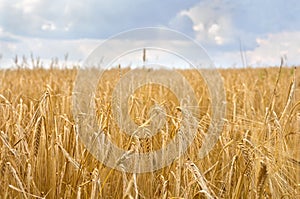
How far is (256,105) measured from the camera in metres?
2.72

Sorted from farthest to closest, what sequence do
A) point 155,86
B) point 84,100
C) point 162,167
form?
point 155,86 < point 84,100 < point 162,167

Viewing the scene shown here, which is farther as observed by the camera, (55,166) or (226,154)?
(226,154)

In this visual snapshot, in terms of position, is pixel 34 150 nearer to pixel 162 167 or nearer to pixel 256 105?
pixel 162 167

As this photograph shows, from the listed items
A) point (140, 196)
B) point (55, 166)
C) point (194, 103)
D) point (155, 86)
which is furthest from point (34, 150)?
point (155, 86)

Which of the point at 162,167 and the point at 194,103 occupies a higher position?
the point at 194,103

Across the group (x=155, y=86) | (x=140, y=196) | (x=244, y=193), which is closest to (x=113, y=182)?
(x=140, y=196)

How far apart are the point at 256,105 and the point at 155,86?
788 mm

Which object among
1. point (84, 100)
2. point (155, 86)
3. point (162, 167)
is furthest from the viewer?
point (155, 86)

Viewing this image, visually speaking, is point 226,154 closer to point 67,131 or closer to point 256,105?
point 67,131

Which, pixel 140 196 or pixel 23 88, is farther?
pixel 23 88

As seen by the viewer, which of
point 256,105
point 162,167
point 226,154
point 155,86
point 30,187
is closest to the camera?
point 30,187

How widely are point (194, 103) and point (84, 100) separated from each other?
645mm

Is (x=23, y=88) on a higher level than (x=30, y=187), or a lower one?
higher

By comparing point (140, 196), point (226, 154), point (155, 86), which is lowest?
point (140, 196)
